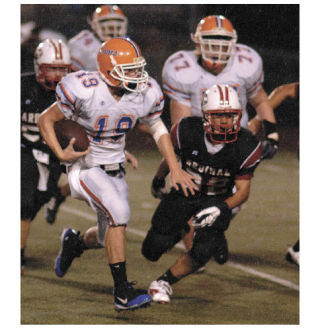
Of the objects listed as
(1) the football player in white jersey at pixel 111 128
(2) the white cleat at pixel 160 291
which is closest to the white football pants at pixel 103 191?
(1) the football player in white jersey at pixel 111 128

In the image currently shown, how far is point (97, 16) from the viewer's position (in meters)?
7.31

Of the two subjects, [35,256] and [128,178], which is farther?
[128,178]

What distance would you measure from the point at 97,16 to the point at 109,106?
2843 millimetres

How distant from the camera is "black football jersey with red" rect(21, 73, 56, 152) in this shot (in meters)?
5.70

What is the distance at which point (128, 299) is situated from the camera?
458cm

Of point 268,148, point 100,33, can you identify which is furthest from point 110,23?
point 268,148

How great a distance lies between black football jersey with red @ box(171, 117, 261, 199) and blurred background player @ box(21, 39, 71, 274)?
3.13 feet

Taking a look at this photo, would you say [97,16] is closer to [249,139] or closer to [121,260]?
[249,139]

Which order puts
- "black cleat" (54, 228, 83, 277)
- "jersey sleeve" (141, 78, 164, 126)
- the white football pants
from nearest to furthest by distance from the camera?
the white football pants, "jersey sleeve" (141, 78, 164, 126), "black cleat" (54, 228, 83, 277)

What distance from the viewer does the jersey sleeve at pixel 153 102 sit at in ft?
15.6

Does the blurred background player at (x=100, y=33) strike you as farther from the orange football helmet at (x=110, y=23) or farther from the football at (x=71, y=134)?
the football at (x=71, y=134)

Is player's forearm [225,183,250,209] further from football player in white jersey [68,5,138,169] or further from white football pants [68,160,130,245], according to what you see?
football player in white jersey [68,5,138,169]

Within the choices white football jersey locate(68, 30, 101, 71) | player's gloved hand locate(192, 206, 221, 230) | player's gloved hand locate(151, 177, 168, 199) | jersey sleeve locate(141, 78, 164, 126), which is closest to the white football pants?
jersey sleeve locate(141, 78, 164, 126)

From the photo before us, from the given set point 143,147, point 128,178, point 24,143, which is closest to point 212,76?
point 24,143
